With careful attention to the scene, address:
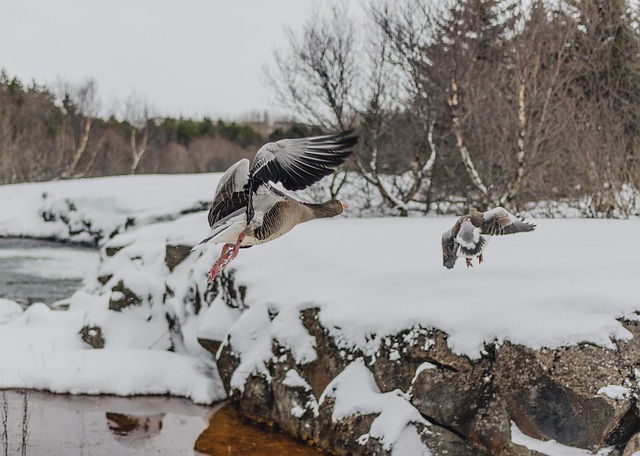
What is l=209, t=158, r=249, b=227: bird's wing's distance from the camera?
311cm

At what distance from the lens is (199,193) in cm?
1733

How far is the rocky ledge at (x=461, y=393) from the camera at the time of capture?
4828 millimetres

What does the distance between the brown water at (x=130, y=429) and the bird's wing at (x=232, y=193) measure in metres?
3.84

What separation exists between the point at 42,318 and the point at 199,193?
7779 mm

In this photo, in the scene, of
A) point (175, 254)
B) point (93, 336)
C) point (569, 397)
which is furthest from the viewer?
point (175, 254)

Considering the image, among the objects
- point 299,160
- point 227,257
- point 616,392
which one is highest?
point 299,160

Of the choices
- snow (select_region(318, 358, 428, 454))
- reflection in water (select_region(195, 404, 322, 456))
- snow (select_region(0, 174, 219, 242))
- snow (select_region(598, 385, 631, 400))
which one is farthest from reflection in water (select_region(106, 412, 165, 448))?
snow (select_region(0, 174, 219, 242))

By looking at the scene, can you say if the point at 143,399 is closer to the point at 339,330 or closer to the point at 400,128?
the point at 339,330

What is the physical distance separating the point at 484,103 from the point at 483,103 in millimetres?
41

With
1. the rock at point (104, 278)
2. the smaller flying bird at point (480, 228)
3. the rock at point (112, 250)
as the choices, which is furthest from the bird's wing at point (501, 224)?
the rock at point (112, 250)

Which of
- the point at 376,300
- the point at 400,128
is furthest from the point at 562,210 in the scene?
the point at 376,300

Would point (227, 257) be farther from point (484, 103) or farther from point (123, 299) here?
point (484, 103)

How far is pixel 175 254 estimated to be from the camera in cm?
984

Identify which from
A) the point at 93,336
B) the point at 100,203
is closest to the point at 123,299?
the point at 93,336
